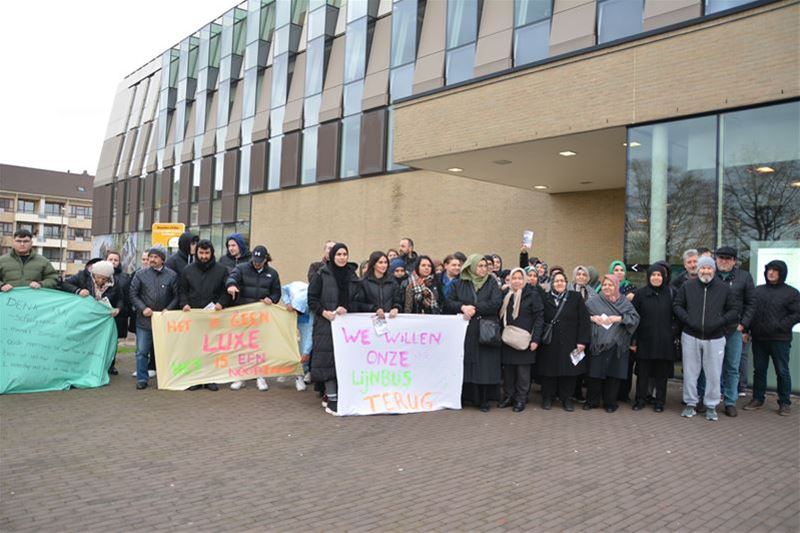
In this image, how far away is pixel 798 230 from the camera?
866cm

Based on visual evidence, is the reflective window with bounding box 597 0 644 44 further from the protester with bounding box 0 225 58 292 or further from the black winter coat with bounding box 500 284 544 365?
the protester with bounding box 0 225 58 292

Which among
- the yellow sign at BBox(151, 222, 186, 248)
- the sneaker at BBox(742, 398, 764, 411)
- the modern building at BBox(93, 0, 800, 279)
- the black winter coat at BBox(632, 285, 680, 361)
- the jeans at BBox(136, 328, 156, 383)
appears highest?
the modern building at BBox(93, 0, 800, 279)

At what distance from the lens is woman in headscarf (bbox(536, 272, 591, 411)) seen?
7.79 meters

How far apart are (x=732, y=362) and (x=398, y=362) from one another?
4.06 m

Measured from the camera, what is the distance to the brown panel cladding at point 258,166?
92.2 feet

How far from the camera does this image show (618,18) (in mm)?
13656

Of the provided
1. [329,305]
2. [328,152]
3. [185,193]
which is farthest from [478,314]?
[185,193]

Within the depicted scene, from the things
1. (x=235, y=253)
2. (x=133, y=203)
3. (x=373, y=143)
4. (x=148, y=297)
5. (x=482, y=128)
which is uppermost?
(x=373, y=143)

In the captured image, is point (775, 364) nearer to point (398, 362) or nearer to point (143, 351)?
point (398, 362)

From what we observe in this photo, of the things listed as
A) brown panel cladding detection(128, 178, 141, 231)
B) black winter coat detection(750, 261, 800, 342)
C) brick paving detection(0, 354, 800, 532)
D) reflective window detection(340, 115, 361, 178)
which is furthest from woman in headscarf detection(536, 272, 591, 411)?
brown panel cladding detection(128, 178, 141, 231)

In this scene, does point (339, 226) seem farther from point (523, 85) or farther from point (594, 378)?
point (594, 378)

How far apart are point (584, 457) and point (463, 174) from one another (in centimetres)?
1053

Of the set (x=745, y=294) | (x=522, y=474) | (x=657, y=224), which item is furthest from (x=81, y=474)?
(x=657, y=224)

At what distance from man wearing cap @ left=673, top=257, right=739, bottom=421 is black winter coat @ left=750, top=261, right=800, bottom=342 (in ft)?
1.93
